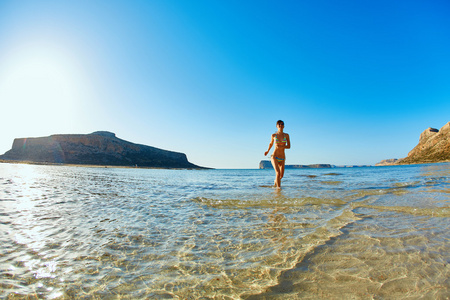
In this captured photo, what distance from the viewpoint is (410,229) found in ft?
11.4

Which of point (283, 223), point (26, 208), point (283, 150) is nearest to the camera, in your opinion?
point (283, 223)

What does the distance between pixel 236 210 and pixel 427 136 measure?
173006 mm

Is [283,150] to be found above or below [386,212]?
above

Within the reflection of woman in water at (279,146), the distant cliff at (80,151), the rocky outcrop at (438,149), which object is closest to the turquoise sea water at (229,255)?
the reflection of woman in water at (279,146)

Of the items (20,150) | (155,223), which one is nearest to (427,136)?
(155,223)

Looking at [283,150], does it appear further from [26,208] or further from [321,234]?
[26,208]

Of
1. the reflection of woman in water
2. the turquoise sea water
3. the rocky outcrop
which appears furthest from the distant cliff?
the rocky outcrop

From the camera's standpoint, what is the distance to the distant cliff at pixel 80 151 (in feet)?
269

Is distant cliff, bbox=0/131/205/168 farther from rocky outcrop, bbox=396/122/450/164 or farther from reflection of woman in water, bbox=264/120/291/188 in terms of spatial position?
rocky outcrop, bbox=396/122/450/164

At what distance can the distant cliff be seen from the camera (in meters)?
82.0

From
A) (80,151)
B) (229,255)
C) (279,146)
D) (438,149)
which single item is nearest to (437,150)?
(438,149)

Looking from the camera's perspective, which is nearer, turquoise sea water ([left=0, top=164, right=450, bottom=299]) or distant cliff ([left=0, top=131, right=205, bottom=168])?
turquoise sea water ([left=0, top=164, right=450, bottom=299])

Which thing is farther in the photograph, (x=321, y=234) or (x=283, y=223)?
(x=283, y=223)

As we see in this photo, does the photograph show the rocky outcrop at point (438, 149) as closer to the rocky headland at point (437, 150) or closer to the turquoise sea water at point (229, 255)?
the rocky headland at point (437, 150)
